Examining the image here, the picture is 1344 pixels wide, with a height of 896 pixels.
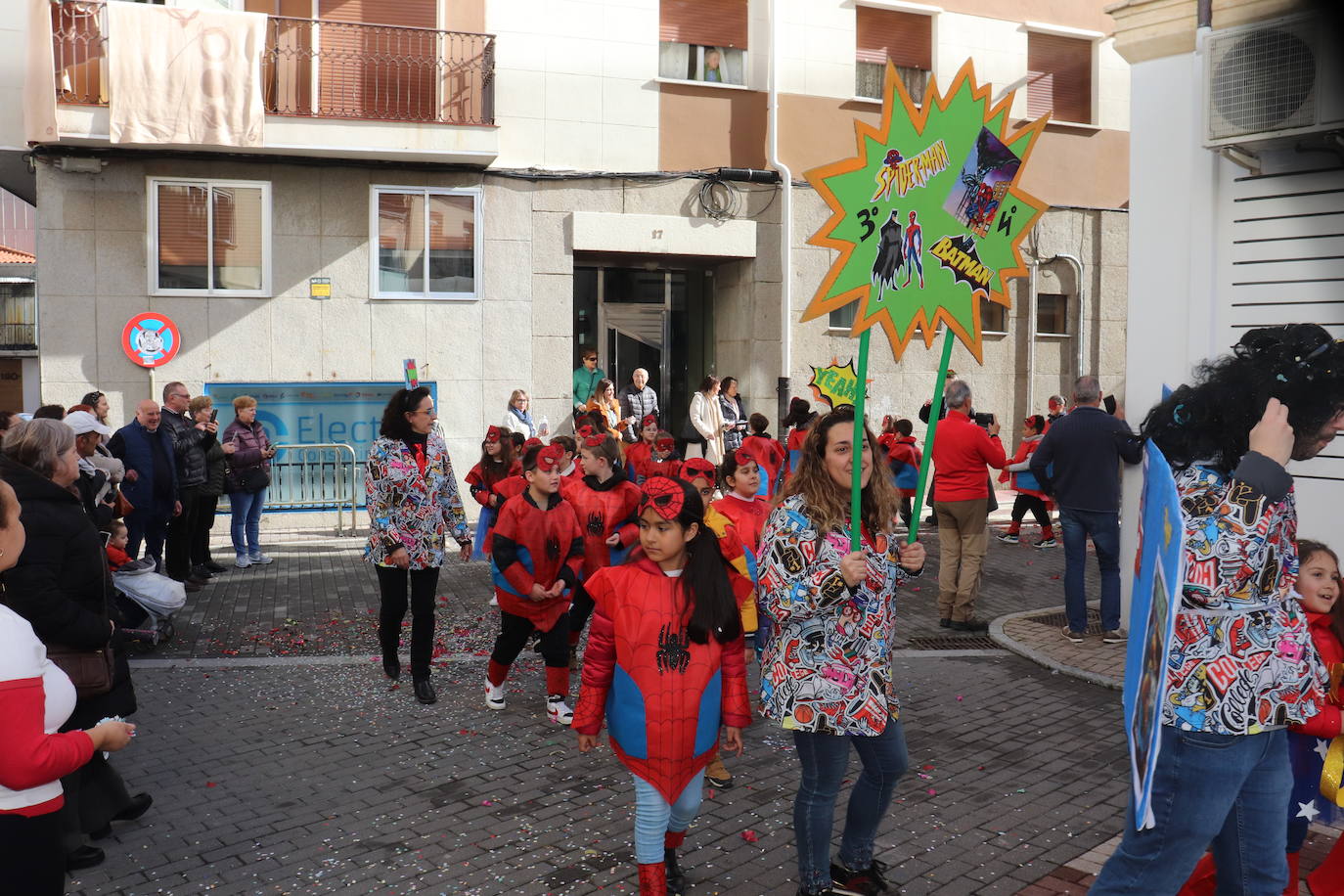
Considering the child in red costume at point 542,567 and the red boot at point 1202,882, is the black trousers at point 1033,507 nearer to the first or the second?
the child in red costume at point 542,567

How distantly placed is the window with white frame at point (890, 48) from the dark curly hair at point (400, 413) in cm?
1316

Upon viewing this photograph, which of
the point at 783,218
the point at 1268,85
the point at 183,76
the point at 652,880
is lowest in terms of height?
the point at 652,880

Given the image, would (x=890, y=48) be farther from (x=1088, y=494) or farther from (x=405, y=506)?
(x=405, y=506)

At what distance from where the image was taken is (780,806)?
17.0 ft

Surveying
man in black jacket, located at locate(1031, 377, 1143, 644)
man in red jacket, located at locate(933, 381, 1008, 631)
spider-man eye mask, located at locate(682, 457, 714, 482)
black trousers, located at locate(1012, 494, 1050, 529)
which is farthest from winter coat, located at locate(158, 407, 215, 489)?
black trousers, located at locate(1012, 494, 1050, 529)

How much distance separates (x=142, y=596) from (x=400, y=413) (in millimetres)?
2729

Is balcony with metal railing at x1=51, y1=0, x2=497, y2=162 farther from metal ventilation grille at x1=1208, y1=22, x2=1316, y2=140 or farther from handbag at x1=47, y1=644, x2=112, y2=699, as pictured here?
handbag at x1=47, y1=644, x2=112, y2=699

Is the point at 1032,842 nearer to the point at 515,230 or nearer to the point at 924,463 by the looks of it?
the point at 924,463

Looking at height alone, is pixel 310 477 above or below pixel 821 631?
below

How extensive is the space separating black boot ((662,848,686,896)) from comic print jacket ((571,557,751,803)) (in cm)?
47

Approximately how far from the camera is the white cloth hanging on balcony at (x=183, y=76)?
13922 mm

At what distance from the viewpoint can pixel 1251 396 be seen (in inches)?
122

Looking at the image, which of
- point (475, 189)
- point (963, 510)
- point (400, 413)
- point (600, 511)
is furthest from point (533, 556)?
point (475, 189)

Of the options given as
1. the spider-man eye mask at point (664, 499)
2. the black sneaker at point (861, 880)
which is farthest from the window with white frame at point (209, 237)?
the black sneaker at point (861, 880)
